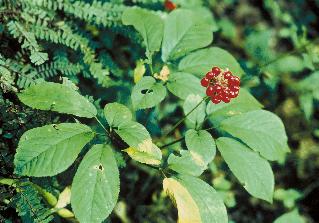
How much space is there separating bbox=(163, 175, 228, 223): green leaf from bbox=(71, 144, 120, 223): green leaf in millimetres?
265

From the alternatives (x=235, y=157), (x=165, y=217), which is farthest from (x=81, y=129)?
(x=165, y=217)

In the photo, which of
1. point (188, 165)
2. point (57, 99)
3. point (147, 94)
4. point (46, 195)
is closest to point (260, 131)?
point (188, 165)

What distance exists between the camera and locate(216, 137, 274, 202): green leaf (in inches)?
65.6

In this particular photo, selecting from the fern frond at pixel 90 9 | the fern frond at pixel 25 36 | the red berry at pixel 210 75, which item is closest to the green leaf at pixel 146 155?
the red berry at pixel 210 75

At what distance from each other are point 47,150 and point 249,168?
97 cm

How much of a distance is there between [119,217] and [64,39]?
1339 mm

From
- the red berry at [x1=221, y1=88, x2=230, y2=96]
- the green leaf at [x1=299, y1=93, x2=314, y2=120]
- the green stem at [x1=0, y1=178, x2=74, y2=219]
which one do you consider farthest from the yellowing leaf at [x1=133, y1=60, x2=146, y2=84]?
the green leaf at [x1=299, y1=93, x2=314, y2=120]

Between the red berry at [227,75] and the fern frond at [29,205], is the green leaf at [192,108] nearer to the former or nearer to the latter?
the red berry at [227,75]

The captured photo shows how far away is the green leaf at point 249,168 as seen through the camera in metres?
1.67

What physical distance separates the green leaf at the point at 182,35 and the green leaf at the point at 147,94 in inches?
10.9

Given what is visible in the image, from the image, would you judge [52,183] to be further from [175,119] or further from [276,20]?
[276,20]

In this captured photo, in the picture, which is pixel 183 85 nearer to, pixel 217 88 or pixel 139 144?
pixel 217 88

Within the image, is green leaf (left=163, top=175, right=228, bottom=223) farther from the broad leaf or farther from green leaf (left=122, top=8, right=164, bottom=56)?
green leaf (left=122, top=8, right=164, bottom=56)

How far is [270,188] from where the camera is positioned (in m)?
1.69
